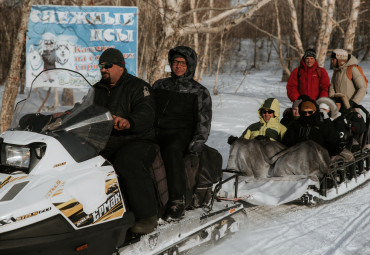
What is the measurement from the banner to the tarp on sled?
3488 millimetres

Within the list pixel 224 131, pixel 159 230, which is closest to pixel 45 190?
pixel 159 230

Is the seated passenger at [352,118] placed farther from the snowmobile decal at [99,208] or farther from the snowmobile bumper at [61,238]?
the snowmobile bumper at [61,238]

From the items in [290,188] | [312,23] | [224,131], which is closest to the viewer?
[290,188]

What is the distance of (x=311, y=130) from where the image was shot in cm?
545

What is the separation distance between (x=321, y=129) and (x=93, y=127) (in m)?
3.26

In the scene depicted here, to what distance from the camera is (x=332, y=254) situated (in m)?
3.84

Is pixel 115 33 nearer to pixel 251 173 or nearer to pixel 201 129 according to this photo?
pixel 251 173

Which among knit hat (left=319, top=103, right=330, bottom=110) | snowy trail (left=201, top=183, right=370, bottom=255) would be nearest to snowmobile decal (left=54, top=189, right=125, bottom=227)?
snowy trail (left=201, top=183, right=370, bottom=255)

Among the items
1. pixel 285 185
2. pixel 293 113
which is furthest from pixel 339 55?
pixel 285 185

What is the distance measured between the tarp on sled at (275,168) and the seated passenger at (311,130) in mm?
225

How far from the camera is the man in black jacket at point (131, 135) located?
3.27 metres

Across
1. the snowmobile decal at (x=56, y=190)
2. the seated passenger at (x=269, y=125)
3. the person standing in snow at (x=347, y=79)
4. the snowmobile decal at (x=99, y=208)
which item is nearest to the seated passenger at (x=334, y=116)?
the seated passenger at (x=269, y=125)

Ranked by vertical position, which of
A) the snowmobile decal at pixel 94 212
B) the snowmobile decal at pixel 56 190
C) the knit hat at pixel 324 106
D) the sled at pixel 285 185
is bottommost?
the sled at pixel 285 185

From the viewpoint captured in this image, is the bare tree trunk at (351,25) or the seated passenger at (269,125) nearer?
the seated passenger at (269,125)
